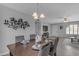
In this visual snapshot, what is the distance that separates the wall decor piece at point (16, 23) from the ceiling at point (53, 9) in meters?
0.21

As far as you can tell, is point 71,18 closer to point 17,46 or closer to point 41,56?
point 41,56

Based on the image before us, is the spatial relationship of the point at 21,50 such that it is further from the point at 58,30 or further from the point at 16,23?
the point at 58,30

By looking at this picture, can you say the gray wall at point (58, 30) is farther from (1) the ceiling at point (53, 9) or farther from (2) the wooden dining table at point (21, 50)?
(2) the wooden dining table at point (21, 50)

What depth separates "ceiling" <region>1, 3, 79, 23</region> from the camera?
6.40 ft

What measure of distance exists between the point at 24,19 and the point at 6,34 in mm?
479

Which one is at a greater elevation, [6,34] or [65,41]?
[6,34]

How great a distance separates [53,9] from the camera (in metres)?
2.04

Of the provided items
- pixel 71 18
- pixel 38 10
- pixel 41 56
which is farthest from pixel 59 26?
pixel 41 56

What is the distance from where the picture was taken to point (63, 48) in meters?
2.21

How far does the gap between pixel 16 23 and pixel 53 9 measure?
82cm

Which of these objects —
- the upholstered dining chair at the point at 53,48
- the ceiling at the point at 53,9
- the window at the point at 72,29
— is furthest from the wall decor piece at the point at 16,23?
the window at the point at 72,29

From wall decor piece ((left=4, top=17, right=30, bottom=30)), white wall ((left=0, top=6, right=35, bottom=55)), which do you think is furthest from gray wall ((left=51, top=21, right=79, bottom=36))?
wall decor piece ((left=4, top=17, right=30, bottom=30))

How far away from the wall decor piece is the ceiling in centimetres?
21

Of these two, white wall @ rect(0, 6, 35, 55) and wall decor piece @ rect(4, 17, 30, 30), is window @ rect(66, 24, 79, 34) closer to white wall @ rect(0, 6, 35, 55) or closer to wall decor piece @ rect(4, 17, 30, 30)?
white wall @ rect(0, 6, 35, 55)
